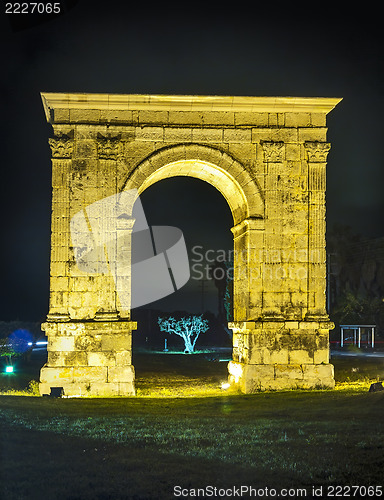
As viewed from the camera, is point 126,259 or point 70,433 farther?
point 126,259

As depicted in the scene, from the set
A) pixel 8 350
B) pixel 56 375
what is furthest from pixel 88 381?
pixel 8 350

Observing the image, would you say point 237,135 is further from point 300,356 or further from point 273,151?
point 300,356

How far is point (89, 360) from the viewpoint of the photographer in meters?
14.4

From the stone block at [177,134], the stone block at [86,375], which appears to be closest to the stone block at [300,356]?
the stone block at [86,375]

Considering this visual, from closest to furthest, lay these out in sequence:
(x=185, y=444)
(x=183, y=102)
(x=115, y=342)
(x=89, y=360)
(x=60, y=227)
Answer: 1. (x=185, y=444)
2. (x=89, y=360)
3. (x=115, y=342)
4. (x=60, y=227)
5. (x=183, y=102)

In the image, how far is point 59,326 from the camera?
47.6 feet

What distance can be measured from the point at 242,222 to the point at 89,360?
15.2ft

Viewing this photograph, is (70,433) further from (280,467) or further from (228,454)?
(280,467)

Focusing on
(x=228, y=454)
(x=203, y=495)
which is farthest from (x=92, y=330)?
(x=203, y=495)

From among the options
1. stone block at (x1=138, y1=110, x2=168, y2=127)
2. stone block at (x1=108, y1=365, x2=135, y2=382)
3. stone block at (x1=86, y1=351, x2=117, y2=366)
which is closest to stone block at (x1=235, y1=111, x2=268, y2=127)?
stone block at (x1=138, y1=110, x2=168, y2=127)

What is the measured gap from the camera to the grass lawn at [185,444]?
6938 millimetres

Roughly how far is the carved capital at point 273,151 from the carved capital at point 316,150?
60 cm

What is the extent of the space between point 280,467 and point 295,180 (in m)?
8.99

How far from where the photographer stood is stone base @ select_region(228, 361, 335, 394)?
583 inches
